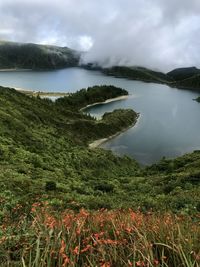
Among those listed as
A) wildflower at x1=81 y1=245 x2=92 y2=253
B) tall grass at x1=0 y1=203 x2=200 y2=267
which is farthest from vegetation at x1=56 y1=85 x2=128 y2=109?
wildflower at x1=81 y1=245 x2=92 y2=253

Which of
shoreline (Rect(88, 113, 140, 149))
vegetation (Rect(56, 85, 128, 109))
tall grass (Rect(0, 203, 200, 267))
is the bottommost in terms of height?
shoreline (Rect(88, 113, 140, 149))

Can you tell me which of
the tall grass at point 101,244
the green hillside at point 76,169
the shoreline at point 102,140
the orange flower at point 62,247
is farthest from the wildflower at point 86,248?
the shoreline at point 102,140

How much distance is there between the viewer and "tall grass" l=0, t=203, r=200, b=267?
5238mm

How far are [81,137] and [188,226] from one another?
79795mm

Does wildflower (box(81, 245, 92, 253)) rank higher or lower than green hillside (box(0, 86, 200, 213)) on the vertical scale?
higher

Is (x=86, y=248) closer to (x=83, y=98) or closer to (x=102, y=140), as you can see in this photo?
(x=102, y=140)

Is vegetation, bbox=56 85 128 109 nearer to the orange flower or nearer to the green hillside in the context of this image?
the green hillside

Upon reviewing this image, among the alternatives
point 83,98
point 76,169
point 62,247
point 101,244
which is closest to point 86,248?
point 101,244

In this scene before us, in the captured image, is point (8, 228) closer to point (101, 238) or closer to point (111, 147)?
point (101, 238)

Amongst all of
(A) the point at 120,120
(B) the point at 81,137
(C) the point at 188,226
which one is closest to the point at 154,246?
(C) the point at 188,226

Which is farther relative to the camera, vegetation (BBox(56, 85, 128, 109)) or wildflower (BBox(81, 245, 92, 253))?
vegetation (BBox(56, 85, 128, 109))

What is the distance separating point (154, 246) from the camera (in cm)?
585

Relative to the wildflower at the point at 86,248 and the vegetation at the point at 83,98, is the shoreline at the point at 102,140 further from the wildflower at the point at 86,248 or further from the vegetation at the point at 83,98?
the wildflower at the point at 86,248

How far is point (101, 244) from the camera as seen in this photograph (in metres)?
5.55
